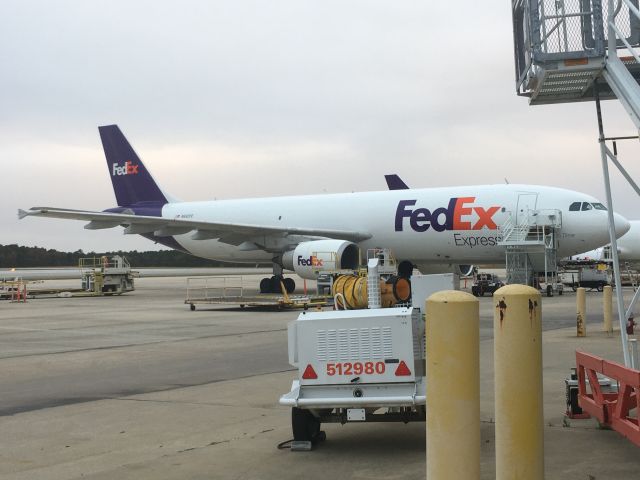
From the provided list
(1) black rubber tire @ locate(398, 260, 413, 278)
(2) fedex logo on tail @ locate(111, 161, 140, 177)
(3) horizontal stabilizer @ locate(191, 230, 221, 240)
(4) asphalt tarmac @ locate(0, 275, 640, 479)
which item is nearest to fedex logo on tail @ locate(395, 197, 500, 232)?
(1) black rubber tire @ locate(398, 260, 413, 278)

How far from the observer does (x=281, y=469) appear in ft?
19.1

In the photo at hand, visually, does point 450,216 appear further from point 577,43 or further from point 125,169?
point 577,43

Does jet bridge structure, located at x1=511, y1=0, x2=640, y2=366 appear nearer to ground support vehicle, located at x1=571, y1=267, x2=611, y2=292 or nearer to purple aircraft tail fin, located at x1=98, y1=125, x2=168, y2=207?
ground support vehicle, located at x1=571, y1=267, x2=611, y2=292

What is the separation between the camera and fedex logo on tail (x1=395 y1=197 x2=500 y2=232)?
25.5 m

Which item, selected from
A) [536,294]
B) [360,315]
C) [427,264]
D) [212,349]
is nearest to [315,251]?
[427,264]

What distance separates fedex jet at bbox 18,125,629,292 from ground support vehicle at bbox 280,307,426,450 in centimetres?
1887

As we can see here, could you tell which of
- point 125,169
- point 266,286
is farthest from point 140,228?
point 125,169

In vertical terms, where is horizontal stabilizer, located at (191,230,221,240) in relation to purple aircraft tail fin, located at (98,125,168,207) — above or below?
below

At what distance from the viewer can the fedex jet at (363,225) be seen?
25.2 meters

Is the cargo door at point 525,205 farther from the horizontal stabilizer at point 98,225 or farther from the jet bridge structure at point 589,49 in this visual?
the jet bridge structure at point 589,49

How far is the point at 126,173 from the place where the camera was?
3797cm

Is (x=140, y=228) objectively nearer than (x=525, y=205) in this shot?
No

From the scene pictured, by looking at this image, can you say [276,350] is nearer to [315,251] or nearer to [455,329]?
[455,329]

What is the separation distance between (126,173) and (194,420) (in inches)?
1248
